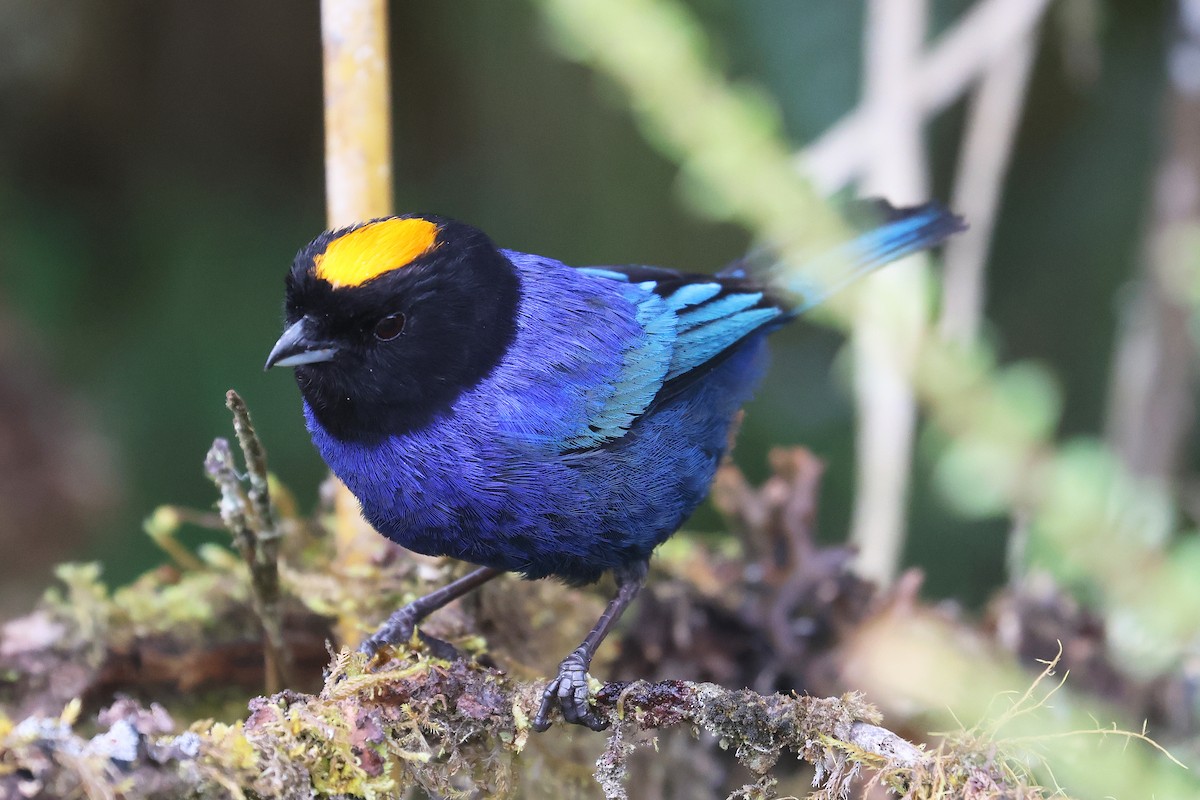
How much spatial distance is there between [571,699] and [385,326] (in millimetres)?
776

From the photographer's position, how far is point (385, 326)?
2035 millimetres

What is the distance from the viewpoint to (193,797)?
138 cm

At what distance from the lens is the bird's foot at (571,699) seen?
1.86 metres

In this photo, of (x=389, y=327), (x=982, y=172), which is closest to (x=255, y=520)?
(x=389, y=327)

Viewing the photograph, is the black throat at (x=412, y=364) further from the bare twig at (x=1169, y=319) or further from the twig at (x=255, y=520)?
the bare twig at (x=1169, y=319)

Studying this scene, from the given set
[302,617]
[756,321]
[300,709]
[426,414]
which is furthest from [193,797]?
[756,321]

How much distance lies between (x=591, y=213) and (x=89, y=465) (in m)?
2.61

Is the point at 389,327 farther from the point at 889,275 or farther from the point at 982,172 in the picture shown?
the point at 982,172

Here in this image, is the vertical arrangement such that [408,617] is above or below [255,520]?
below

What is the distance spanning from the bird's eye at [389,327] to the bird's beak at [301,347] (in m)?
0.09

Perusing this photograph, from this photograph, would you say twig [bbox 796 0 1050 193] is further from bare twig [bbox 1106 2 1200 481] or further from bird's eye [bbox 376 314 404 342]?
bird's eye [bbox 376 314 404 342]

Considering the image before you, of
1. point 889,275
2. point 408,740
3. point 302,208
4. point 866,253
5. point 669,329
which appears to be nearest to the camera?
point 408,740

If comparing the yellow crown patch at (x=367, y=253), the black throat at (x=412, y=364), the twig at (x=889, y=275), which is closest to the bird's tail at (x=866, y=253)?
the twig at (x=889, y=275)

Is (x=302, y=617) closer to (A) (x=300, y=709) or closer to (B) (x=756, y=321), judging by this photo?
(A) (x=300, y=709)
